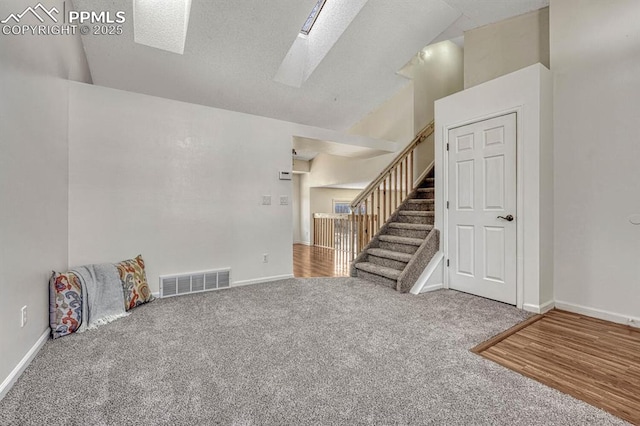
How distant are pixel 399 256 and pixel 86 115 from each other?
394cm

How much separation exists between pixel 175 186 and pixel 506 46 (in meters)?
4.69

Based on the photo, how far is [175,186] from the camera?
331 cm

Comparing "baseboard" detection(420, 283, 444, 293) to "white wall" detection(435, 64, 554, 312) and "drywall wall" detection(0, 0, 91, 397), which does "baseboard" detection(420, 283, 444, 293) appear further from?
"drywall wall" detection(0, 0, 91, 397)

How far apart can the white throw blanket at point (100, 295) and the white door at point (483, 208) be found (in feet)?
12.1

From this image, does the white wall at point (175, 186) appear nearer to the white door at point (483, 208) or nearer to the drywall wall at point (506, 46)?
the white door at point (483, 208)

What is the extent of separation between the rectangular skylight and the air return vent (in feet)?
9.23

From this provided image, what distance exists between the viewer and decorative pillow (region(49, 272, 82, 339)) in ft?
7.15

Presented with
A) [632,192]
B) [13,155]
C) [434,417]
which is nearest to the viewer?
[434,417]

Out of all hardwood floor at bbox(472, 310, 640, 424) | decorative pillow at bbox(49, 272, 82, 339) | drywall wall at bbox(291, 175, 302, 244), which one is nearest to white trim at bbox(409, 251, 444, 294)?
hardwood floor at bbox(472, 310, 640, 424)

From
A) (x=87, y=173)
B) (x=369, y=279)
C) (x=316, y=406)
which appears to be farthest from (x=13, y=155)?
(x=369, y=279)

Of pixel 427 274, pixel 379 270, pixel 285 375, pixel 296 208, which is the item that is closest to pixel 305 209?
pixel 296 208

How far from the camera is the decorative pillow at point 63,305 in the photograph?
2.18 metres

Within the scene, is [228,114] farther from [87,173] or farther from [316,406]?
[316,406]

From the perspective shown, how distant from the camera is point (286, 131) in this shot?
4.05 meters
